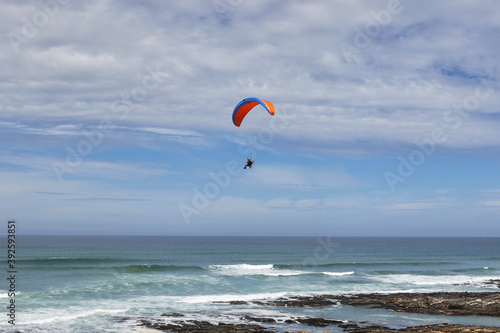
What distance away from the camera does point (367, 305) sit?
25688 millimetres

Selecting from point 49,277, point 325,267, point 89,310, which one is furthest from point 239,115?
point 325,267

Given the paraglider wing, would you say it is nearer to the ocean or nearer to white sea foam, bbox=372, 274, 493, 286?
the ocean

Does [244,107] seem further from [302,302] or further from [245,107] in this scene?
[302,302]

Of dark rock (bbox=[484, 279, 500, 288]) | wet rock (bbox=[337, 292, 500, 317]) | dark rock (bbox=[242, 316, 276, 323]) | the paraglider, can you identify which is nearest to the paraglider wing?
the paraglider

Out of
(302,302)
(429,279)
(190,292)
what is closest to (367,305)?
(302,302)

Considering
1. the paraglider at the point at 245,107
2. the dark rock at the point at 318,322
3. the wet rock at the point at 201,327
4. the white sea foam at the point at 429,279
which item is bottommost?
the white sea foam at the point at 429,279

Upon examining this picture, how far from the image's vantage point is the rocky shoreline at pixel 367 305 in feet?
63.6

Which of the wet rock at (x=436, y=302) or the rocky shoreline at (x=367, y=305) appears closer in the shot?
the rocky shoreline at (x=367, y=305)

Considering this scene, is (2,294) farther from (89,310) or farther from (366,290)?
(366,290)

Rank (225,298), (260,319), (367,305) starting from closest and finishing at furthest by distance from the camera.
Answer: (260,319), (367,305), (225,298)

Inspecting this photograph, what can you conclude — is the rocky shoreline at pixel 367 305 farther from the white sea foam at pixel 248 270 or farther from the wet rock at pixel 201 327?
the white sea foam at pixel 248 270

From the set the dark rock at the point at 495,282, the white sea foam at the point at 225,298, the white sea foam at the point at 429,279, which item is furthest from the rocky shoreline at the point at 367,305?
the dark rock at the point at 495,282

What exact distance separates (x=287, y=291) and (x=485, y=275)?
76.2 feet

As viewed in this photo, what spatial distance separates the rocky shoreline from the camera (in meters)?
19.4
